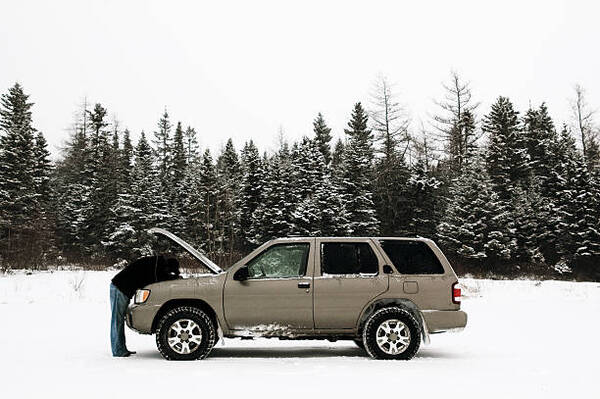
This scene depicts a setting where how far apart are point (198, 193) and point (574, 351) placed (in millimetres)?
43771

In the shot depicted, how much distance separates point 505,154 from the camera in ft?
161

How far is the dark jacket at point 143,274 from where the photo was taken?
9.41 m

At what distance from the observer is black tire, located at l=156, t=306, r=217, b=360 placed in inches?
344

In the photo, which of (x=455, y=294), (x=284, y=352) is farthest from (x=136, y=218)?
(x=455, y=294)

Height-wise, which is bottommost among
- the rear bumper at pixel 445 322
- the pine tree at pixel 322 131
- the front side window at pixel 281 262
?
the rear bumper at pixel 445 322

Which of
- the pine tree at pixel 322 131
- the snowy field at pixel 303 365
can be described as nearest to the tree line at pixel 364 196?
the pine tree at pixel 322 131

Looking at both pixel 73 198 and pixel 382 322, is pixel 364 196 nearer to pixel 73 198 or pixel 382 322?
pixel 73 198

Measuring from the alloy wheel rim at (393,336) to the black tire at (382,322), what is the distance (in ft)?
0.11

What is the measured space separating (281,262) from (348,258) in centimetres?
106

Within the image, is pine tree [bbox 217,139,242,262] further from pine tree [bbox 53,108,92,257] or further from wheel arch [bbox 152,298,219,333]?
wheel arch [bbox 152,298,219,333]

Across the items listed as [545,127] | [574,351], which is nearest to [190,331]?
[574,351]

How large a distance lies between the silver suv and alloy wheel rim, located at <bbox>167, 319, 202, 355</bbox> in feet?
0.05

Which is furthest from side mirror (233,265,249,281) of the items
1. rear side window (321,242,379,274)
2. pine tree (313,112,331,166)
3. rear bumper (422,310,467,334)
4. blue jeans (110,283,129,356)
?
pine tree (313,112,331,166)

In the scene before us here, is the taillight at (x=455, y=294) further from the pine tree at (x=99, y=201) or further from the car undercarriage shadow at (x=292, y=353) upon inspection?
the pine tree at (x=99, y=201)
